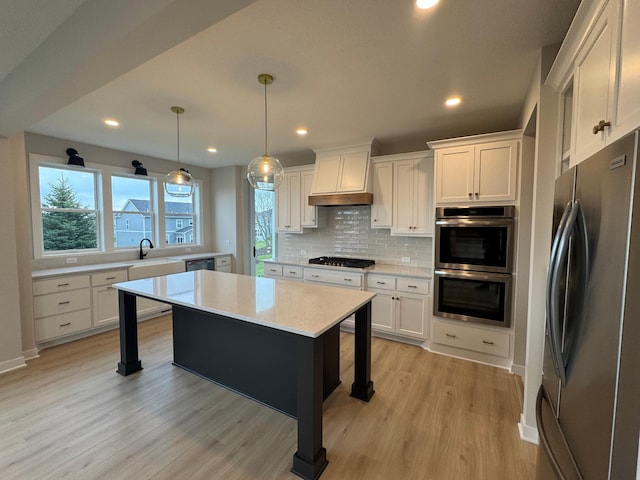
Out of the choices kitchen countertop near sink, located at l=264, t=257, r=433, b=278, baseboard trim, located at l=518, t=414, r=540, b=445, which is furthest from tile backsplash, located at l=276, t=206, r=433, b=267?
baseboard trim, located at l=518, t=414, r=540, b=445

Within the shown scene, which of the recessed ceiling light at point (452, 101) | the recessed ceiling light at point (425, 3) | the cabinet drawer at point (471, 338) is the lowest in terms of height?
the cabinet drawer at point (471, 338)

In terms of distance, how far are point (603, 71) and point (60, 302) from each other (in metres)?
4.96

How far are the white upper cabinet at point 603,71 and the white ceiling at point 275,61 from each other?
407 mm

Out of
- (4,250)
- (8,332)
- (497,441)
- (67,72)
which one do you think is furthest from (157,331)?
(497,441)

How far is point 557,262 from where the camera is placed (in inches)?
39.9

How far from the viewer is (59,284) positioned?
337 centimetres

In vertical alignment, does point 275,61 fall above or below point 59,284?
above

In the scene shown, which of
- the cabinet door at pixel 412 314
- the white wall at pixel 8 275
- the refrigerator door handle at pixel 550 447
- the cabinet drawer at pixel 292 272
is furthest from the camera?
the cabinet drawer at pixel 292 272

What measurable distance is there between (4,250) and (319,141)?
3.64 m

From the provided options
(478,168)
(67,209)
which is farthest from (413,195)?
(67,209)

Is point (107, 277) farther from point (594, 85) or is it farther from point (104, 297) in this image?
point (594, 85)

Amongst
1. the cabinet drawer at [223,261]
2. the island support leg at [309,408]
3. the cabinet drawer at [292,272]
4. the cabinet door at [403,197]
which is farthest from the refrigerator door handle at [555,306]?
the cabinet drawer at [223,261]

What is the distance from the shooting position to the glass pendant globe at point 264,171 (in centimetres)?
232

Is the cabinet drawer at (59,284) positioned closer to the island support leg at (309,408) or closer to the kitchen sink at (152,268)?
the kitchen sink at (152,268)
